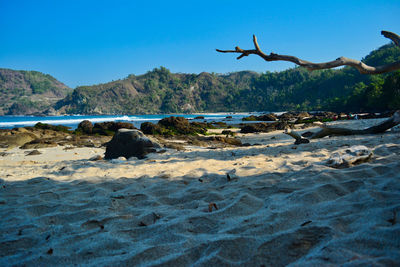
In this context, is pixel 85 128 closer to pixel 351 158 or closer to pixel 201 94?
pixel 351 158

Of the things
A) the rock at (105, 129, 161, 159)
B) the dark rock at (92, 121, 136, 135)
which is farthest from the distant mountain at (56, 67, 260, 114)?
the rock at (105, 129, 161, 159)

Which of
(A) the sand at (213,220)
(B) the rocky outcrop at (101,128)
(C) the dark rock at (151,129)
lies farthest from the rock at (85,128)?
(A) the sand at (213,220)

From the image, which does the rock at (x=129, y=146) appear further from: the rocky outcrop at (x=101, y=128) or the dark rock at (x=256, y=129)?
the dark rock at (x=256, y=129)

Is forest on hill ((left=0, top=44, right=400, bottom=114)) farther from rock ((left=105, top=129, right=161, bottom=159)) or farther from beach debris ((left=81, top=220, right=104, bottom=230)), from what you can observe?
beach debris ((left=81, top=220, right=104, bottom=230))

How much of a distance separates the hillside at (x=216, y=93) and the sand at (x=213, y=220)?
10881cm

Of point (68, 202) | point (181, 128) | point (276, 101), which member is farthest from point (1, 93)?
point (68, 202)

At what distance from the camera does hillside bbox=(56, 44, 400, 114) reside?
114 metres

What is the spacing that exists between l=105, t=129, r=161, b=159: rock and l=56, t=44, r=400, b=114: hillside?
106 meters

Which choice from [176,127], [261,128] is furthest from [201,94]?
[176,127]

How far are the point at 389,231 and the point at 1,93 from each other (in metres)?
227

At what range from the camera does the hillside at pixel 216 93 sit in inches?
4473

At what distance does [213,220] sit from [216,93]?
18282 cm

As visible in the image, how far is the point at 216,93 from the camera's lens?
597ft

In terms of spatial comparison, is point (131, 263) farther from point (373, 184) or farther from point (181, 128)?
point (181, 128)
